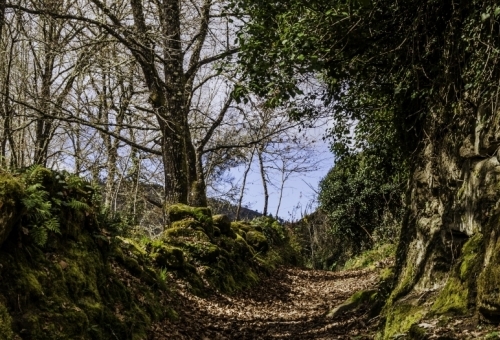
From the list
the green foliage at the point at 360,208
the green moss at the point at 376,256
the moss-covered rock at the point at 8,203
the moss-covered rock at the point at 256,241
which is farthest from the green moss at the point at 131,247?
the green foliage at the point at 360,208

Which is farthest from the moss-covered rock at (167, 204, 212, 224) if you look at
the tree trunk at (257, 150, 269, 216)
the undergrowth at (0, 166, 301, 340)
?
the tree trunk at (257, 150, 269, 216)

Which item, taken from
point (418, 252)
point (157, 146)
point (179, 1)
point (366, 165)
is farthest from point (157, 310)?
point (157, 146)

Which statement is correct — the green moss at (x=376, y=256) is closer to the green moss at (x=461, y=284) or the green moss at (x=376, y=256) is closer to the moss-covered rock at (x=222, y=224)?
the moss-covered rock at (x=222, y=224)

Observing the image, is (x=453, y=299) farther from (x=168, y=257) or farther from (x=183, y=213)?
(x=183, y=213)

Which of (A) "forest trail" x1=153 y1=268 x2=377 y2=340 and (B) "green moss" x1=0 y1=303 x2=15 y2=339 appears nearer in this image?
(B) "green moss" x1=0 y1=303 x2=15 y2=339

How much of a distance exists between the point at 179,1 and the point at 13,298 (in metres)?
9.14

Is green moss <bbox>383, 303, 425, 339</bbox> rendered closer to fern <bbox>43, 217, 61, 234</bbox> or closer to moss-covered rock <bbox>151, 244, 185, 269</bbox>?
fern <bbox>43, 217, 61, 234</bbox>

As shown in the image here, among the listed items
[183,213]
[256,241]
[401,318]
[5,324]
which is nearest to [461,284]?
[401,318]

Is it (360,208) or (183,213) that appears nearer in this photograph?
(183,213)

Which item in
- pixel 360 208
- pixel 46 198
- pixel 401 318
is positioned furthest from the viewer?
pixel 360 208

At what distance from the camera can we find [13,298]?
4008mm

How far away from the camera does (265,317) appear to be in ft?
27.2

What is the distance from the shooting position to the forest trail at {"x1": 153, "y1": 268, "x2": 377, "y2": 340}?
6434 mm

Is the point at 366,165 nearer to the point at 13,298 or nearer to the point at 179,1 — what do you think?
the point at 179,1
